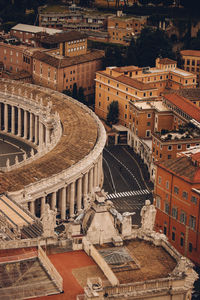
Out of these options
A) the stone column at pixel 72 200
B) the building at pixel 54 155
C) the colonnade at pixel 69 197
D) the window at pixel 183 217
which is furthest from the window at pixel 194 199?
the stone column at pixel 72 200

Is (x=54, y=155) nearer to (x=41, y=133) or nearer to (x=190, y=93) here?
(x=41, y=133)

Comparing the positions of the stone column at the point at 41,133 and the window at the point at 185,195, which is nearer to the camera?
the window at the point at 185,195

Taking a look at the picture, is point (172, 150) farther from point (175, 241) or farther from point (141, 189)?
point (175, 241)

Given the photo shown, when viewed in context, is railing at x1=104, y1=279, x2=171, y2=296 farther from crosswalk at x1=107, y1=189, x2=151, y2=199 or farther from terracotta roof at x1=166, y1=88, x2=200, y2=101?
terracotta roof at x1=166, y1=88, x2=200, y2=101

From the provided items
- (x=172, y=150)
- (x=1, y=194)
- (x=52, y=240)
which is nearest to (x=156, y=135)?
(x=172, y=150)

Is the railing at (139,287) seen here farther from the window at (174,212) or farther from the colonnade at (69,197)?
the colonnade at (69,197)

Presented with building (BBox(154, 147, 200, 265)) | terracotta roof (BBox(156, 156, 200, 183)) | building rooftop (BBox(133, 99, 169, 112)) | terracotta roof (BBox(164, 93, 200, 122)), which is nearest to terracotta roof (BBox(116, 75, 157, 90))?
building rooftop (BBox(133, 99, 169, 112))
